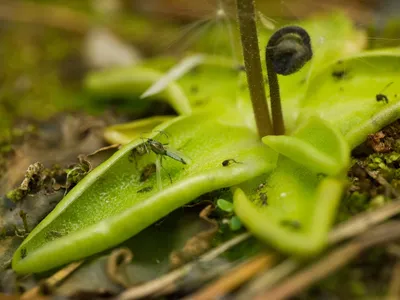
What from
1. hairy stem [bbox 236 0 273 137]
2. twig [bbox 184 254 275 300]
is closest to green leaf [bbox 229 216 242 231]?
twig [bbox 184 254 275 300]

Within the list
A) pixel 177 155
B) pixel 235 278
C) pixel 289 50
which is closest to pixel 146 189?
pixel 177 155

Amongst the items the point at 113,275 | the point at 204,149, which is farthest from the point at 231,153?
the point at 113,275

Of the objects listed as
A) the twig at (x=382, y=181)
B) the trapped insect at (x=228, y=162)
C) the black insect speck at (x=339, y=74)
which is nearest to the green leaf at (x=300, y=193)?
the trapped insect at (x=228, y=162)

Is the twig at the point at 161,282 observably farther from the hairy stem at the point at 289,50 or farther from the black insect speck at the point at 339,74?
the black insect speck at the point at 339,74

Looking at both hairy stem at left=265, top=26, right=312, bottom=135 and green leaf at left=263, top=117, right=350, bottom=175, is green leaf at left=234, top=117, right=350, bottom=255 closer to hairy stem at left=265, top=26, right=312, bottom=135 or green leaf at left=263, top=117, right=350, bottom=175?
green leaf at left=263, top=117, right=350, bottom=175

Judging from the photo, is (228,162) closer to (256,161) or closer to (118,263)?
(256,161)
